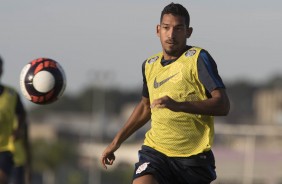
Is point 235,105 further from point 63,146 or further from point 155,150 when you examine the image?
point 155,150

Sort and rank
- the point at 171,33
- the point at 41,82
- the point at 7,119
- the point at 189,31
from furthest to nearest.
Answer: the point at 7,119, the point at 41,82, the point at 189,31, the point at 171,33

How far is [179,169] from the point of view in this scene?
9.62 metres

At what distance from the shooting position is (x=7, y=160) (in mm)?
13883

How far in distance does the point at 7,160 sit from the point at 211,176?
15.9 feet

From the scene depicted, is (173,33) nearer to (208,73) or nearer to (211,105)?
(208,73)

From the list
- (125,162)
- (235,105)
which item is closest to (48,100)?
(125,162)

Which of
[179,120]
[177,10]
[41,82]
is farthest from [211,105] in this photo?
[41,82]

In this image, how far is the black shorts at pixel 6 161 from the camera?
13.8m

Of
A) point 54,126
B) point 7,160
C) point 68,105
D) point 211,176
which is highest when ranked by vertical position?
point 211,176

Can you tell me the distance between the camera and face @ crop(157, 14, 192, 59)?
31.3 feet

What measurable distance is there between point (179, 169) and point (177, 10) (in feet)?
4.92

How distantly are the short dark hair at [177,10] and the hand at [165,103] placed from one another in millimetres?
1218

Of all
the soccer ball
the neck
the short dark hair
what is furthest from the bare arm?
the soccer ball

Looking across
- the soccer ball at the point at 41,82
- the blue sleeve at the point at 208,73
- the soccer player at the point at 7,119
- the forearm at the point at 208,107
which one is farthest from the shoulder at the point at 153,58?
the soccer player at the point at 7,119
